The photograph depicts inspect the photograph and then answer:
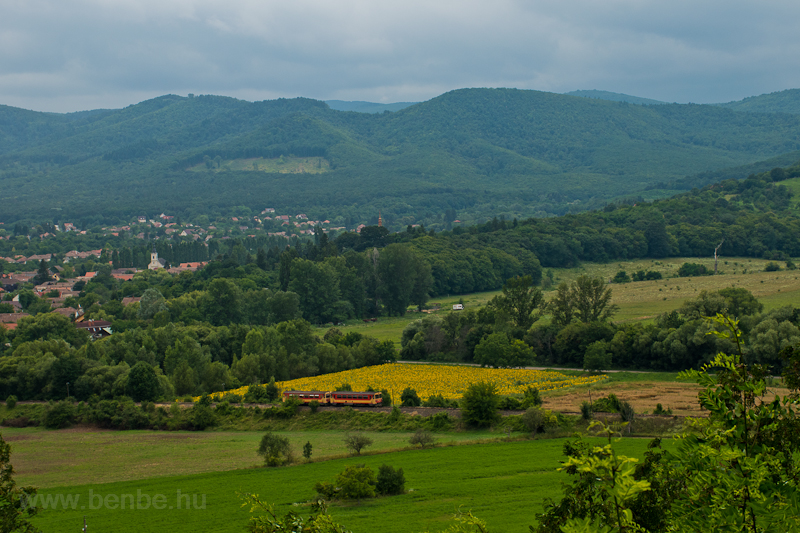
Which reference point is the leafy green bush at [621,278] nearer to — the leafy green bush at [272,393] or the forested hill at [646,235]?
the forested hill at [646,235]

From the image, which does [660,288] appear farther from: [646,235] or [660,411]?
[660,411]

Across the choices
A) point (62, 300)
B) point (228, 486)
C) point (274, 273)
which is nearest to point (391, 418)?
point (228, 486)

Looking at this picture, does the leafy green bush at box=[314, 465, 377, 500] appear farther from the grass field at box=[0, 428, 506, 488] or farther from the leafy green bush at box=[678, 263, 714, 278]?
the leafy green bush at box=[678, 263, 714, 278]

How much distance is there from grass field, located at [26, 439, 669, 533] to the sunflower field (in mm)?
13167

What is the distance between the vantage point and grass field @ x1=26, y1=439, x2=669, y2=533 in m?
24.7

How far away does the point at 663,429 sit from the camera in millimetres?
33219

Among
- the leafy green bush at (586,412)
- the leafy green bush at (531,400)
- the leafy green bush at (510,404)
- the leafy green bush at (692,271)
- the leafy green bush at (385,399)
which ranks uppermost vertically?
the leafy green bush at (692,271)

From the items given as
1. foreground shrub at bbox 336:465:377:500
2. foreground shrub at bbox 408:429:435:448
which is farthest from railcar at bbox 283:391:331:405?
foreground shrub at bbox 336:465:377:500

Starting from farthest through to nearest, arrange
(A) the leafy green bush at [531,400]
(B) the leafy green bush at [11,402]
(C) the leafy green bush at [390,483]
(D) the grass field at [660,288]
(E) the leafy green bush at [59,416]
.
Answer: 1. (D) the grass field at [660,288]
2. (B) the leafy green bush at [11,402]
3. (E) the leafy green bush at [59,416]
4. (A) the leafy green bush at [531,400]
5. (C) the leafy green bush at [390,483]

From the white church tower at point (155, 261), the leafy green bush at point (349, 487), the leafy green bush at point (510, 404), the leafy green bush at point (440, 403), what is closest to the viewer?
the leafy green bush at point (349, 487)

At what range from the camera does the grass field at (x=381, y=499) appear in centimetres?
2469

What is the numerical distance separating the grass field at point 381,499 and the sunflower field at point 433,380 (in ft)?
43.2

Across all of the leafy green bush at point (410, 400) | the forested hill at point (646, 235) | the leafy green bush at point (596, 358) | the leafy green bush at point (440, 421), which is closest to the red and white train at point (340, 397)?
the leafy green bush at point (410, 400)

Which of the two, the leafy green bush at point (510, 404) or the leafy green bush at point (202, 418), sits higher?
the leafy green bush at point (510, 404)
